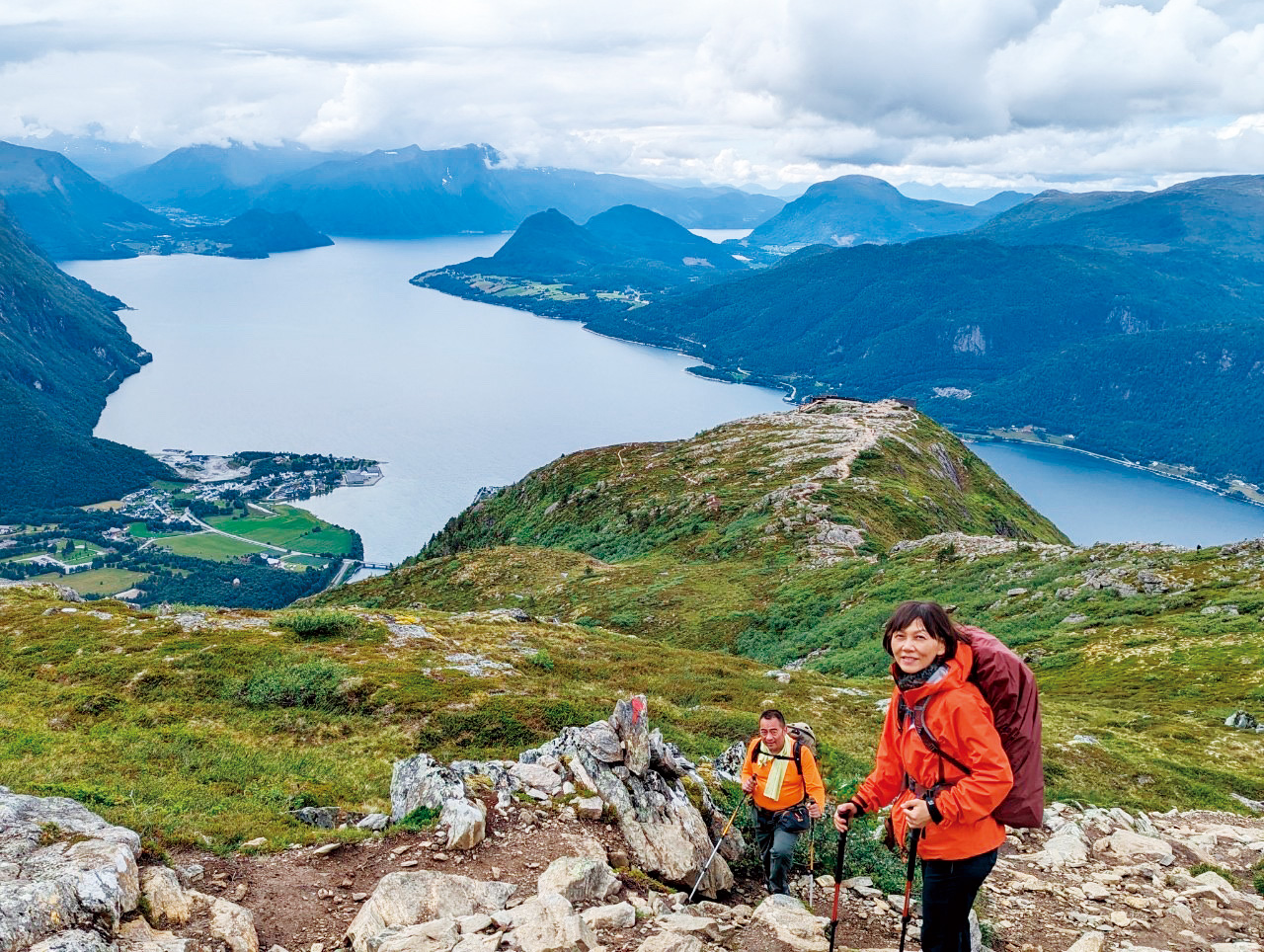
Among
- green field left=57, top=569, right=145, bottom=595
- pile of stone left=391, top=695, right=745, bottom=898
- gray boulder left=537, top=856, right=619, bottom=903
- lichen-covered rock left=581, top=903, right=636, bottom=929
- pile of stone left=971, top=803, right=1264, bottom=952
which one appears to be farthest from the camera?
green field left=57, top=569, right=145, bottom=595

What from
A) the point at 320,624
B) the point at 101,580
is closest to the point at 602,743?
the point at 320,624

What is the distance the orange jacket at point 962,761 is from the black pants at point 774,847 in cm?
413

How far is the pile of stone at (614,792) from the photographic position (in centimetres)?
1286

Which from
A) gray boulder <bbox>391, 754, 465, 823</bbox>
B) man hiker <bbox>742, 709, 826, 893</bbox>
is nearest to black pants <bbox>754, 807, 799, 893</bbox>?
man hiker <bbox>742, 709, 826, 893</bbox>

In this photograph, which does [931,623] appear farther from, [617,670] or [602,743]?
[617,670]

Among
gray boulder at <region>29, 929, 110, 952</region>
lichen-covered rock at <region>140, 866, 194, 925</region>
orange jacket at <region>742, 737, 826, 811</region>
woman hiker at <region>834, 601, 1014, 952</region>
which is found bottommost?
lichen-covered rock at <region>140, 866, 194, 925</region>

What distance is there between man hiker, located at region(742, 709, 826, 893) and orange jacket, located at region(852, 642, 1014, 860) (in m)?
3.76

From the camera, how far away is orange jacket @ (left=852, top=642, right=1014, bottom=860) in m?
7.76

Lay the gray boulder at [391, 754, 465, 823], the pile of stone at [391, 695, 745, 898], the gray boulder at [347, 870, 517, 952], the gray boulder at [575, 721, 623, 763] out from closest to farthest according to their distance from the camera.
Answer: the gray boulder at [347, 870, 517, 952] → the pile of stone at [391, 695, 745, 898] → the gray boulder at [391, 754, 465, 823] → the gray boulder at [575, 721, 623, 763]

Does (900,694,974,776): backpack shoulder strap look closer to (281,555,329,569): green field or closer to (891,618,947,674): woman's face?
(891,618,947,674): woman's face

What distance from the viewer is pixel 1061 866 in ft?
47.3

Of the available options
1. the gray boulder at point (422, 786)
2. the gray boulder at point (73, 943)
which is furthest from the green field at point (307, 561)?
the gray boulder at point (73, 943)

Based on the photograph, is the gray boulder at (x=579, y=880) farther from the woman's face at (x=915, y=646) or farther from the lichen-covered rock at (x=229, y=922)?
the woman's face at (x=915, y=646)

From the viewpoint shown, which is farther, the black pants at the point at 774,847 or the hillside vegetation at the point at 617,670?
the hillside vegetation at the point at 617,670
